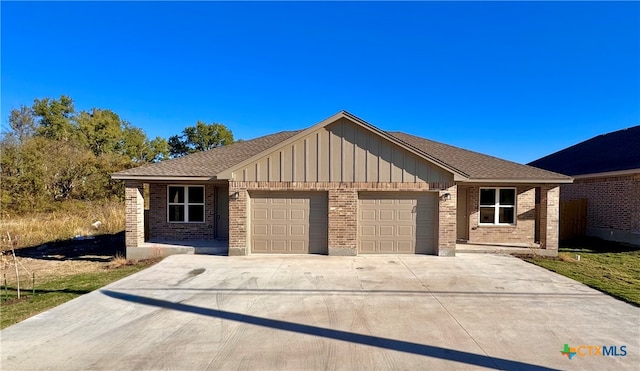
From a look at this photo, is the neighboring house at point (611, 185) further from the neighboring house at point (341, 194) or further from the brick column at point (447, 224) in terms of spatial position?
the brick column at point (447, 224)

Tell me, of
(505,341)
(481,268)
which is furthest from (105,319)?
(481,268)

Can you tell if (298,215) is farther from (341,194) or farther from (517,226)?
(517,226)

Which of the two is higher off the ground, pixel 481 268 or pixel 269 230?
pixel 269 230

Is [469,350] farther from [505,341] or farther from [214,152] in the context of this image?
[214,152]

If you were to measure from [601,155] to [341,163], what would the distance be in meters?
15.0

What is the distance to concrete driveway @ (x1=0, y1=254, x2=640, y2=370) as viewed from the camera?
408 centimetres

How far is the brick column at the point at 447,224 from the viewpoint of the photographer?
1046 centimetres

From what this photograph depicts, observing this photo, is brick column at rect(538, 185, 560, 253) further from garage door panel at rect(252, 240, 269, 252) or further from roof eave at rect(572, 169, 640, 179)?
garage door panel at rect(252, 240, 269, 252)

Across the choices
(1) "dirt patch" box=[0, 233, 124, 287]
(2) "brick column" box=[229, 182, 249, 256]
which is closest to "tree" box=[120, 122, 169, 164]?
(1) "dirt patch" box=[0, 233, 124, 287]

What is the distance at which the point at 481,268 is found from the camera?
8977mm

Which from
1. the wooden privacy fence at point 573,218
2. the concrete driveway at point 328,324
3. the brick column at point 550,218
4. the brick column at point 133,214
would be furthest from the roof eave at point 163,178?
the wooden privacy fence at point 573,218

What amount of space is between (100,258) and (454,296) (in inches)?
441

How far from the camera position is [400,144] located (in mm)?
10320

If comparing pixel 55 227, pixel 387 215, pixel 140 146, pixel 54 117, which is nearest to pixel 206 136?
pixel 140 146
